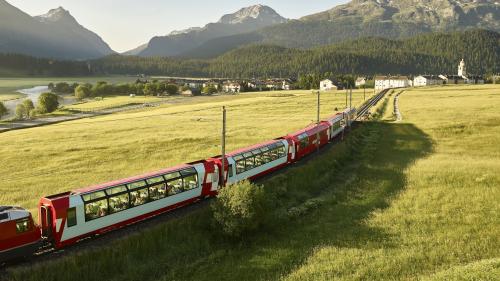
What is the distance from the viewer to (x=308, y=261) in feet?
82.5

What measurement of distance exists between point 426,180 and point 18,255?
32.4m

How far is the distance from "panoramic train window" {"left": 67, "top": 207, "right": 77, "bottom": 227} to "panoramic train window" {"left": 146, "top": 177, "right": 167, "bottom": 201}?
527 centimetres

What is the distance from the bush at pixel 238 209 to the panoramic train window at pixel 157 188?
3.32 m

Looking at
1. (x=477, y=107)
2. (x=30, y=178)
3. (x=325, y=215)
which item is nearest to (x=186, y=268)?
(x=325, y=215)

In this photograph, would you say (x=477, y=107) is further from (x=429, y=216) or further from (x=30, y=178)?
(x=30, y=178)

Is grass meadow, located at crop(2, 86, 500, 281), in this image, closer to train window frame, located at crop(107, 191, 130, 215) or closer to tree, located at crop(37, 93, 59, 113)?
train window frame, located at crop(107, 191, 130, 215)

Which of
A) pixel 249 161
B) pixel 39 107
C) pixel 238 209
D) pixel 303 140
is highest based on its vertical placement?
pixel 303 140

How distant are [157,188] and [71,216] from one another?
6.10 m

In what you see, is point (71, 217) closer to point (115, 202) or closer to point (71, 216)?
point (71, 216)

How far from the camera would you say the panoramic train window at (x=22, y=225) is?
831 inches

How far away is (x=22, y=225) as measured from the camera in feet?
Result: 69.7

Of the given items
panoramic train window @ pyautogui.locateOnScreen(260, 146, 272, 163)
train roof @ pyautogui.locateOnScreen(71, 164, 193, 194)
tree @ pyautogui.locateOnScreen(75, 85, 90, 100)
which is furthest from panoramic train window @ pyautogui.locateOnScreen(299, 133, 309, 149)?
tree @ pyautogui.locateOnScreen(75, 85, 90, 100)

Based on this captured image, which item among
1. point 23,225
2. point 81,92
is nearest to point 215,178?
point 23,225

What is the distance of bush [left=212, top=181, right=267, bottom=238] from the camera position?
90.8 feet
